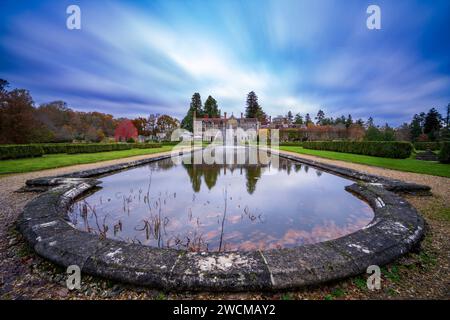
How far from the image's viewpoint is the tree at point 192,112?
179 ft

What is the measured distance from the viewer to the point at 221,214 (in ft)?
13.1

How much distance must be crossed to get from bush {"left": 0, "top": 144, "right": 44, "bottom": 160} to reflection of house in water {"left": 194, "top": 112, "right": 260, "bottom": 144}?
40.2 m

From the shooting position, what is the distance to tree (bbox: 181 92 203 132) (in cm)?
5454

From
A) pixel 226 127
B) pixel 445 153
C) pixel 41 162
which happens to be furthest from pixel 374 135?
pixel 226 127

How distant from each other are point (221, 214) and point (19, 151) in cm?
1804

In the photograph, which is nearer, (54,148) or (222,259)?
(222,259)

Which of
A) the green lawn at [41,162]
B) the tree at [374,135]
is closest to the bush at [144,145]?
the green lawn at [41,162]

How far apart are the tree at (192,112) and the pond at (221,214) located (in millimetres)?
49824

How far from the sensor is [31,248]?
2.42 meters

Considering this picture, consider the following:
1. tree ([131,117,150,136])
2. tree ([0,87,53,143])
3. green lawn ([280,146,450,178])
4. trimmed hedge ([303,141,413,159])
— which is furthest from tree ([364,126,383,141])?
tree ([131,117,150,136])

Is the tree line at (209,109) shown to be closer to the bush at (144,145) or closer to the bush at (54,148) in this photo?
the bush at (144,145)

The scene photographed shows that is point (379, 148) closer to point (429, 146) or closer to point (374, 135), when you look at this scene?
point (374, 135)

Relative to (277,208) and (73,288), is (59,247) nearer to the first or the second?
(73,288)
